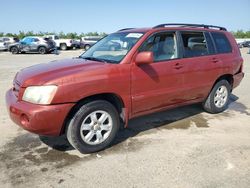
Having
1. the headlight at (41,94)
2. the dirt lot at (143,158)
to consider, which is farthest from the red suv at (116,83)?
the dirt lot at (143,158)

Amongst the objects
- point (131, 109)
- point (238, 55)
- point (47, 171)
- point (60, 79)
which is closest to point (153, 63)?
point (131, 109)

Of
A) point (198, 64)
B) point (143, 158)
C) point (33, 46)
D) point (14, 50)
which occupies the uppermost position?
point (198, 64)

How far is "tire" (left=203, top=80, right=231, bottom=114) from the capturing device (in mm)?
5699

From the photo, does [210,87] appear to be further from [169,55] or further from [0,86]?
[0,86]

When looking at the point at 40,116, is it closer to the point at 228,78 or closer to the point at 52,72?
the point at 52,72

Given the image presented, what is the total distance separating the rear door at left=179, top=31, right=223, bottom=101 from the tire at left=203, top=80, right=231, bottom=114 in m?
0.24

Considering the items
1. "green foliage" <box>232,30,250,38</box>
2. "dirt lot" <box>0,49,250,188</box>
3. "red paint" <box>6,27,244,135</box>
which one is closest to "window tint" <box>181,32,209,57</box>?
"red paint" <box>6,27,244,135</box>

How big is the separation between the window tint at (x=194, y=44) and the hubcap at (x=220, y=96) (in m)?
0.99

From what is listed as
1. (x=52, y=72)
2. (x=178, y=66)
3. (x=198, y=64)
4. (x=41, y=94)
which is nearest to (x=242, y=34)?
(x=198, y=64)

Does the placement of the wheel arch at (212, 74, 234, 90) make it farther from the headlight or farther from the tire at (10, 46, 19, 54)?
the tire at (10, 46, 19, 54)

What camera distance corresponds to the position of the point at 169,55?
4.69m

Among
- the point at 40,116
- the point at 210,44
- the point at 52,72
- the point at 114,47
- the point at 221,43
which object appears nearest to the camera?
the point at 40,116

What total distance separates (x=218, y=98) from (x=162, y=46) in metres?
2.06

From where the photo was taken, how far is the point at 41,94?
346 centimetres
